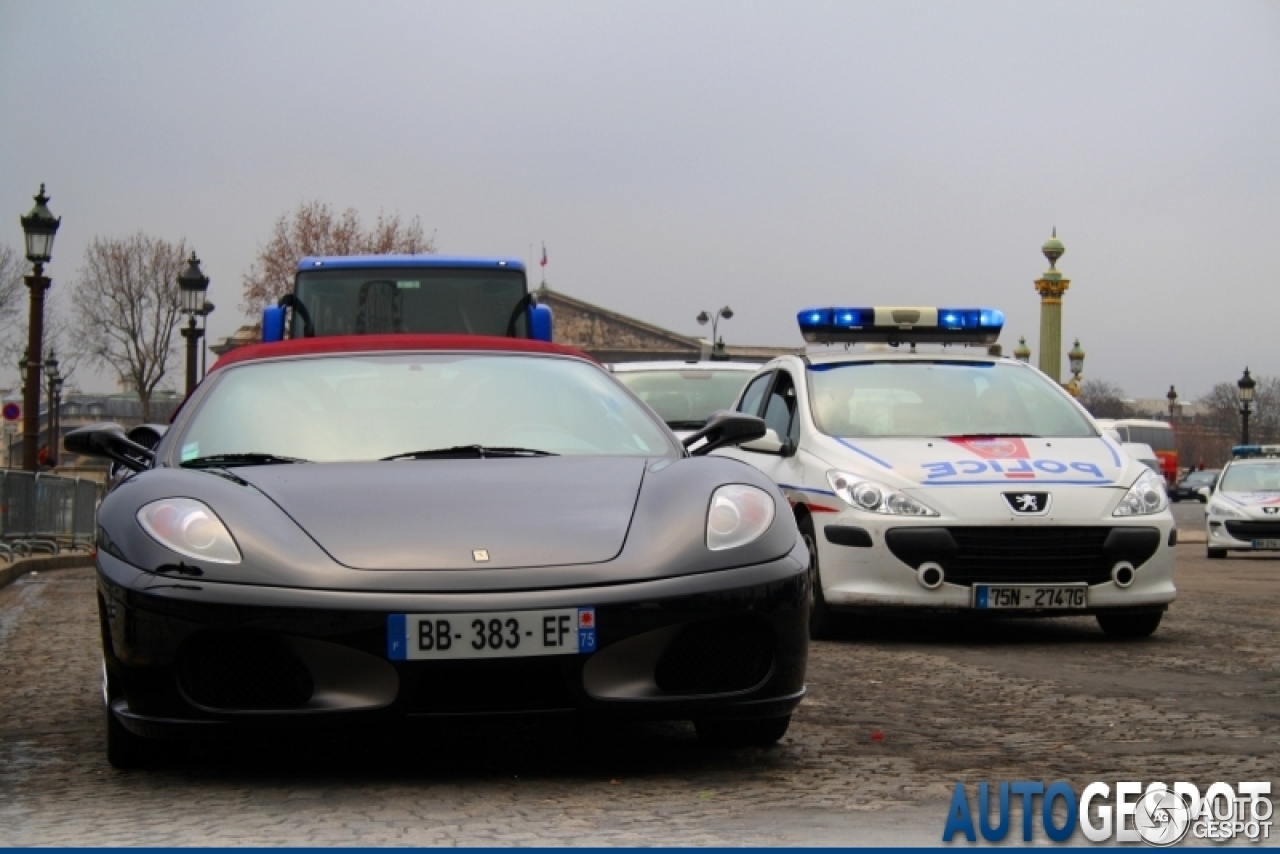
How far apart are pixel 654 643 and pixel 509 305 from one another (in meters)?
12.3

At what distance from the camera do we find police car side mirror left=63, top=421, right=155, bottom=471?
5.60m

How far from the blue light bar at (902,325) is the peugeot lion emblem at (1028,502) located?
2.45 meters

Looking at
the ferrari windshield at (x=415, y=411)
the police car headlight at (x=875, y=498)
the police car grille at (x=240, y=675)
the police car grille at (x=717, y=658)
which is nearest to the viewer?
the police car grille at (x=240, y=675)

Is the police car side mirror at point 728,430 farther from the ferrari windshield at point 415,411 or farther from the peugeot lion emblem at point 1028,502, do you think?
the peugeot lion emblem at point 1028,502

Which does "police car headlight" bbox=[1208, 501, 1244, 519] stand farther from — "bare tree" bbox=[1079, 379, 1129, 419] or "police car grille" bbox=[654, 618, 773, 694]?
"bare tree" bbox=[1079, 379, 1129, 419]

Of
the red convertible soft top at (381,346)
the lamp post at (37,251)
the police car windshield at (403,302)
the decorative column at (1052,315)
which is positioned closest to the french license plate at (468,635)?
the red convertible soft top at (381,346)

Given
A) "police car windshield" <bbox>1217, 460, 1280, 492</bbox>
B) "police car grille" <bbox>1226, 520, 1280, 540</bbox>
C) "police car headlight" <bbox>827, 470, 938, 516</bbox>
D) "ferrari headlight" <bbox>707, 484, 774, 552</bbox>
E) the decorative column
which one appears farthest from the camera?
the decorative column

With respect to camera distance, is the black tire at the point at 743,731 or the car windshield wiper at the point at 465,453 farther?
the car windshield wiper at the point at 465,453

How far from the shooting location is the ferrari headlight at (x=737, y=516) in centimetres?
479

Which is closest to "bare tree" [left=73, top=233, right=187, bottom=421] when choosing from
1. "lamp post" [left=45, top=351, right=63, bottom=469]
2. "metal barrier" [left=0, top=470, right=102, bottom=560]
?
"lamp post" [left=45, top=351, right=63, bottom=469]

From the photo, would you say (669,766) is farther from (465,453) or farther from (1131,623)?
(1131,623)

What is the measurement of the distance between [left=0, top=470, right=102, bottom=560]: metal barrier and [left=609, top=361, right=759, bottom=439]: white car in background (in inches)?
229

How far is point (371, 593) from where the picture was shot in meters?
4.43

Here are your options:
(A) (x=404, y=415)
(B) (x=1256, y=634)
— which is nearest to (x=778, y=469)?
(B) (x=1256, y=634)
